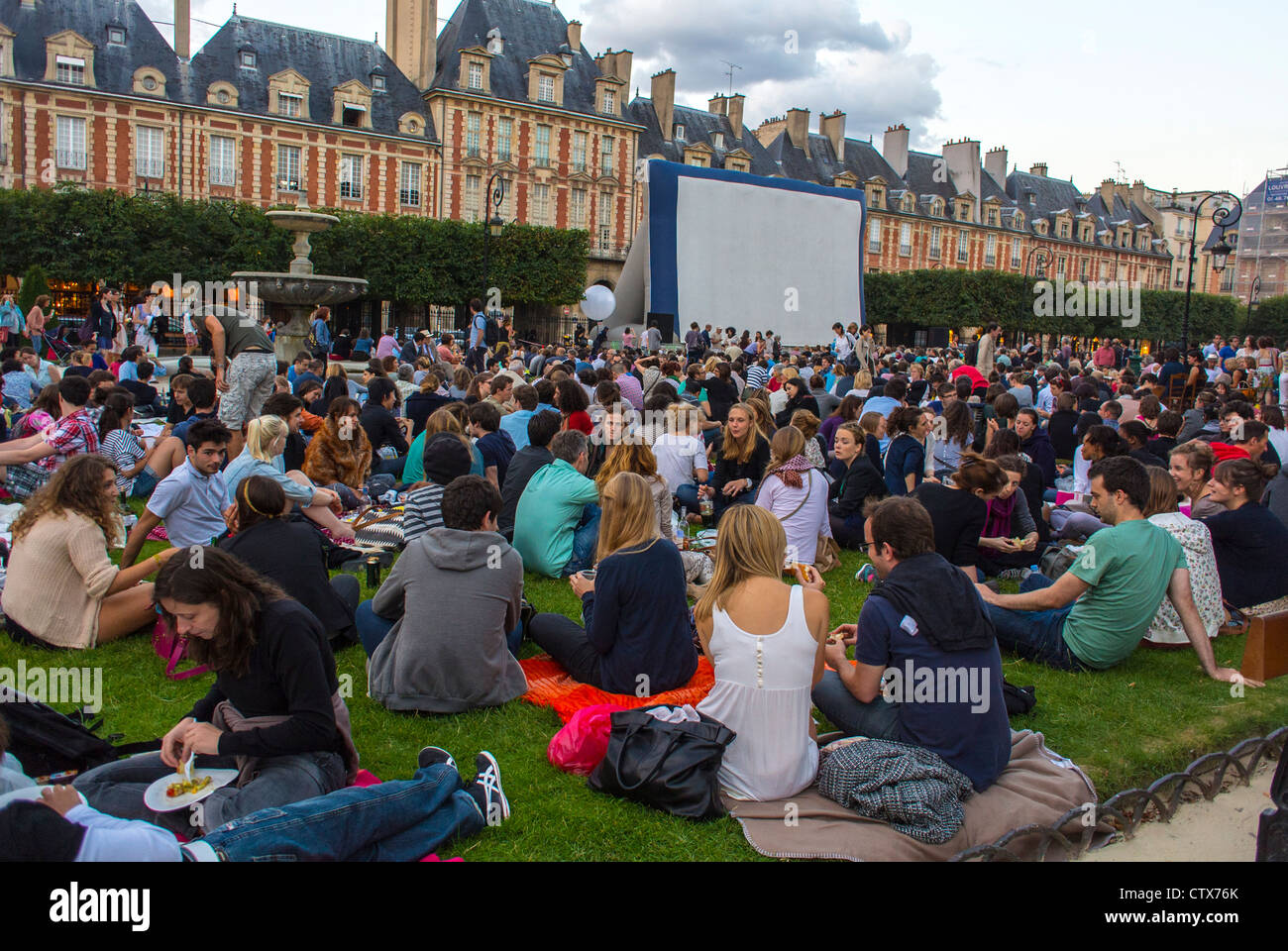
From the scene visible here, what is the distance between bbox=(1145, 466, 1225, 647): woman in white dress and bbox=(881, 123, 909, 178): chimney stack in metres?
55.7

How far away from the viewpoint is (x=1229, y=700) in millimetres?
5172

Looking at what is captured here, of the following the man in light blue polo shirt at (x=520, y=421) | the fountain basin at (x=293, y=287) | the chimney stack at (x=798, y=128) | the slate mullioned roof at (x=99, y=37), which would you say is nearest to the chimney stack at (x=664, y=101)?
the chimney stack at (x=798, y=128)

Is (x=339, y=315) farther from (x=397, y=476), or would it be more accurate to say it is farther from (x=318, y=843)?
(x=318, y=843)

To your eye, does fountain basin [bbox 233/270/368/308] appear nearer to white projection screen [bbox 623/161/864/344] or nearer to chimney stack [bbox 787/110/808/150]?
white projection screen [bbox 623/161/864/344]

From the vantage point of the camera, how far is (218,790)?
334 cm

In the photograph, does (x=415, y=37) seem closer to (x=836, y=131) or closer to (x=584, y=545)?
(x=836, y=131)

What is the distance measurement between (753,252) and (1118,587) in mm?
24321

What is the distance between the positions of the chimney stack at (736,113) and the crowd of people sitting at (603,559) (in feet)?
148

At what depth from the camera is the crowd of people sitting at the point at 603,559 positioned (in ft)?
11.3

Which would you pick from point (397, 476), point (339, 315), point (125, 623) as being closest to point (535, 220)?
point (339, 315)

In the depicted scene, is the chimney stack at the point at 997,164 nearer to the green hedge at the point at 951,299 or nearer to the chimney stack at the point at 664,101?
the green hedge at the point at 951,299

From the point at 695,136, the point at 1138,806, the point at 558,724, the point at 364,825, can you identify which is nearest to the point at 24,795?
the point at 364,825

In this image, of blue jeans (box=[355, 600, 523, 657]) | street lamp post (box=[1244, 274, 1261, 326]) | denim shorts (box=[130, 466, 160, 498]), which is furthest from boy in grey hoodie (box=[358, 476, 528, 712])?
street lamp post (box=[1244, 274, 1261, 326])

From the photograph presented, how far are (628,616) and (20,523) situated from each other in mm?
3202
